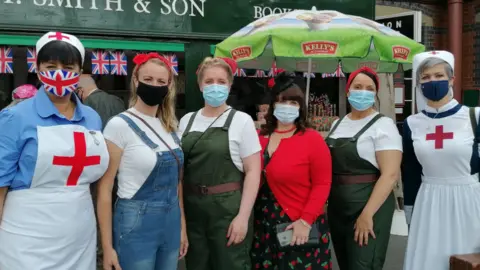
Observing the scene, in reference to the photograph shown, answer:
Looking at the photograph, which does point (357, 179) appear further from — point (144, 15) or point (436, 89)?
point (144, 15)

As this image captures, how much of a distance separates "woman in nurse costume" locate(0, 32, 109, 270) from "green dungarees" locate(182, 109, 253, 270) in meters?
0.69

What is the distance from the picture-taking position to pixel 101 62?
661cm

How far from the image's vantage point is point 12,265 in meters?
2.40

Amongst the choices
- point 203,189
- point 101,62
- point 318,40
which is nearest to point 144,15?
point 101,62

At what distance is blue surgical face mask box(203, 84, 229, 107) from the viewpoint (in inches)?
124

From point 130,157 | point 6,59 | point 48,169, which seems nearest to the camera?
point 48,169

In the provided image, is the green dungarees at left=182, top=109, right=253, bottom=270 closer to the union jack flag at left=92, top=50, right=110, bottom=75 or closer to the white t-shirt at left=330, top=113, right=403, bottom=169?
the white t-shirt at left=330, top=113, right=403, bottom=169

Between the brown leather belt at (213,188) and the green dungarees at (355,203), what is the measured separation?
773 mm

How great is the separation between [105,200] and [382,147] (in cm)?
178

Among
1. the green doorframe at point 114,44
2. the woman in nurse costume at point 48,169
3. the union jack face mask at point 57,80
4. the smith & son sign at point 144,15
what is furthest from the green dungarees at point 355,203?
the smith & son sign at point 144,15

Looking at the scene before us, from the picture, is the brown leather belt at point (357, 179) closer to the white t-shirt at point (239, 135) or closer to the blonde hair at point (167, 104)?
the white t-shirt at point (239, 135)

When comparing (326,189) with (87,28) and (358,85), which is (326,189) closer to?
(358,85)

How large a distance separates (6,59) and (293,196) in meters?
4.34

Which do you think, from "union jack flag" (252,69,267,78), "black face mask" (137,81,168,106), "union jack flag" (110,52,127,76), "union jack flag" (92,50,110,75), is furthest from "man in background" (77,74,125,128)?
"union jack flag" (252,69,267,78)
